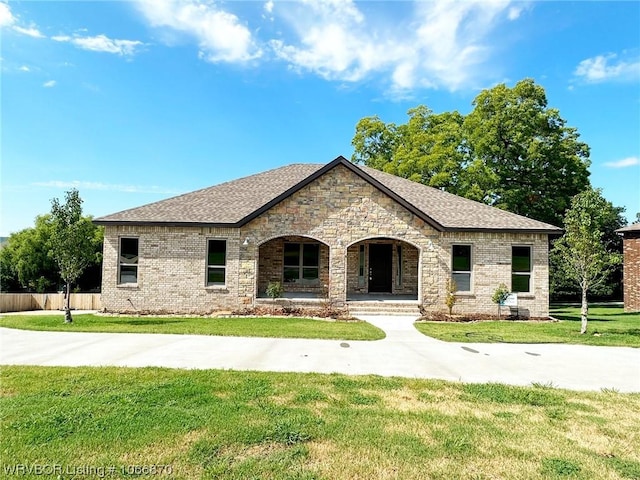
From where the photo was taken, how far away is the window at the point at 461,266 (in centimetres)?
1532

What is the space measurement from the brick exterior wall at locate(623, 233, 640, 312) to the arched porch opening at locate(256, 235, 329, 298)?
1787 cm

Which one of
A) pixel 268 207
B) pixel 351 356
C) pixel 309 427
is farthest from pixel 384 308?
pixel 309 427

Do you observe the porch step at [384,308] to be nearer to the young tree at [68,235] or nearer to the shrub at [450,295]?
the shrub at [450,295]

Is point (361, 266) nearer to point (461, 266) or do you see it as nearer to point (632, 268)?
point (461, 266)

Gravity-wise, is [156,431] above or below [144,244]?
below

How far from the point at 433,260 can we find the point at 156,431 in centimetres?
1300

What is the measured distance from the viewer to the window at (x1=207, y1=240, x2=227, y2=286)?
49.8 feet

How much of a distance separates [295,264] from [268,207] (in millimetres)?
4285

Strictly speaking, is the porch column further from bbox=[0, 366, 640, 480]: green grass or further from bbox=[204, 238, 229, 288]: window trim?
bbox=[0, 366, 640, 480]: green grass

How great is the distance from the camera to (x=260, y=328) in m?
11.1

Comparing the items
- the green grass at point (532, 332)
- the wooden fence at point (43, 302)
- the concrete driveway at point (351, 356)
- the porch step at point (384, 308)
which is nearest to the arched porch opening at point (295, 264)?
the porch step at point (384, 308)

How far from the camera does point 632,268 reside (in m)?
21.0

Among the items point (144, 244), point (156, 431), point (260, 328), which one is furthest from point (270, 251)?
point (156, 431)

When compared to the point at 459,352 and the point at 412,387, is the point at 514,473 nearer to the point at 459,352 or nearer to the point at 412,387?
the point at 412,387
